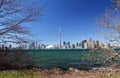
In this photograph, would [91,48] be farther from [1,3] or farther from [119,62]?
[1,3]

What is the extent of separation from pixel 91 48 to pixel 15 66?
7769 mm

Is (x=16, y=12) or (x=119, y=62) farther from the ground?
(x=16, y=12)

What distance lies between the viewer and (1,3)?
27.6 meters

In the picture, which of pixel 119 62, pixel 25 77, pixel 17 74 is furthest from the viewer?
pixel 119 62

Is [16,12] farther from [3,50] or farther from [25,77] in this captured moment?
[25,77]

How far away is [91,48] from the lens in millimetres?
23938

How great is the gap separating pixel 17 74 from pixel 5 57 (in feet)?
20.2

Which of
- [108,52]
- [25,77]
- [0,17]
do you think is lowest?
[25,77]

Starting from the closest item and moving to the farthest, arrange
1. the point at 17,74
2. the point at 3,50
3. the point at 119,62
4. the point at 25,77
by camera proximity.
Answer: the point at 25,77
the point at 17,74
the point at 119,62
the point at 3,50

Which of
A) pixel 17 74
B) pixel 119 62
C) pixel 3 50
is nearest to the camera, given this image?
pixel 17 74

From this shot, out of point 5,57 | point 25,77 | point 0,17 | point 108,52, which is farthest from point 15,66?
point 108,52

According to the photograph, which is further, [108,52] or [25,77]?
[108,52]

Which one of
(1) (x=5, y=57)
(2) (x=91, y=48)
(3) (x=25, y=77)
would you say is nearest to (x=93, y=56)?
(2) (x=91, y=48)

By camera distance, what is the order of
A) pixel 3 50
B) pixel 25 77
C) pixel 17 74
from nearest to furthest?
pixel 25 77 → pixel 17 74 → pixel 3 50
